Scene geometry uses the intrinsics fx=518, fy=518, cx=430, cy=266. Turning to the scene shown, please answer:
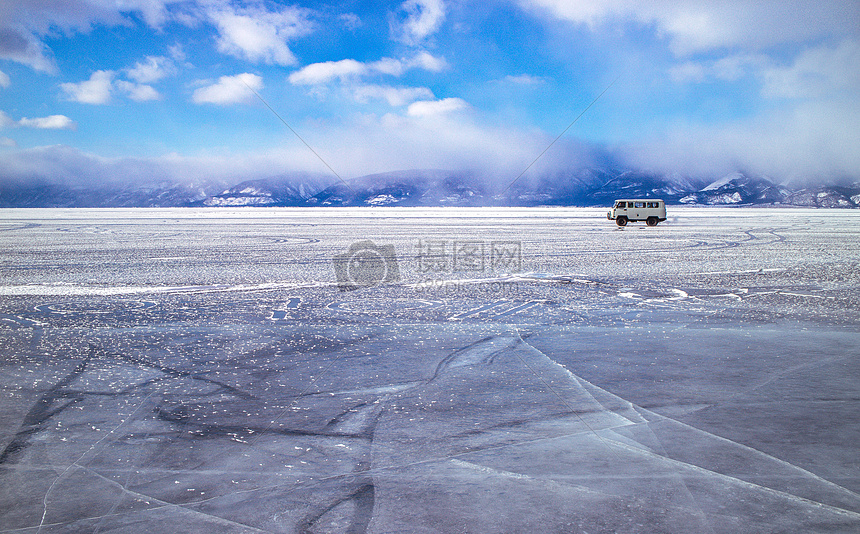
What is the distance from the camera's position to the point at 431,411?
13.2ft

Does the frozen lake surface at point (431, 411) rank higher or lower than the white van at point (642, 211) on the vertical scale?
lower

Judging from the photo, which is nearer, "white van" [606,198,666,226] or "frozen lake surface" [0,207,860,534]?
"frozen lake surface" [0,207,860,534]

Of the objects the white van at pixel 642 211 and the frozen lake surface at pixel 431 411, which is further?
the white van at pixel 642 211

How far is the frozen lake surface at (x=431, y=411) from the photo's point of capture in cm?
274

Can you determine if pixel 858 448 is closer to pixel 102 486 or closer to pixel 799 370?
pixel 799 370

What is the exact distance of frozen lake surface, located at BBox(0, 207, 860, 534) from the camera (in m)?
2.74

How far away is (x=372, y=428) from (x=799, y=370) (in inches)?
165

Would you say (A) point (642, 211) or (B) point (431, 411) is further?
(A) point (642, 211)

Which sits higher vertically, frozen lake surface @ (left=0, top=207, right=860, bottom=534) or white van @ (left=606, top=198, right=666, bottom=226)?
white van @ (left=606, top=198, right=666, bottom=226)

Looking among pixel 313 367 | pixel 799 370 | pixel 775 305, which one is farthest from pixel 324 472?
pixel 775 305

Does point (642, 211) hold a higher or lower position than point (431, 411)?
higher

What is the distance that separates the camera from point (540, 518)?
8.60ft

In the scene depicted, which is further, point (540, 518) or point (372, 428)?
point (372, 428)

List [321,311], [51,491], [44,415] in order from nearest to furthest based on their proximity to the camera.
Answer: [51,491]
[44,415]
[321,311]
